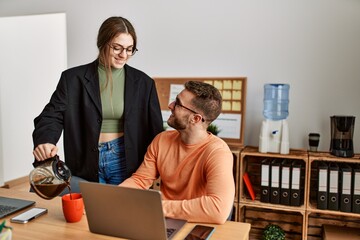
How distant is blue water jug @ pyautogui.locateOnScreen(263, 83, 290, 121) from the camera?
2.87 metres

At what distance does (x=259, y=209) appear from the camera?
3.08m

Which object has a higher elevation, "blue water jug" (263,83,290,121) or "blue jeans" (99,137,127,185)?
"blue water jug" (263,83,290,121)

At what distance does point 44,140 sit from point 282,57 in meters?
1.96

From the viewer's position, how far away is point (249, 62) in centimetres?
299

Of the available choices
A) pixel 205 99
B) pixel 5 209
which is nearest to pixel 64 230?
pixel 5 209

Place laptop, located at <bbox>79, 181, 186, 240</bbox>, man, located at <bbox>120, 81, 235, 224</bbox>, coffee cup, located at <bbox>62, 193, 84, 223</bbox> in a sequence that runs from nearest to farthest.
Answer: laptop, located at <bbox>79, 181, 186, 240</bbox>, coffee cup, located at <bbox>62, 193, 84, 223</bbox>, man, located at <bbox>120, 81, 235, 224</bbox>

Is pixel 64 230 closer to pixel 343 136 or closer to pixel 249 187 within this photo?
pixel 249 187

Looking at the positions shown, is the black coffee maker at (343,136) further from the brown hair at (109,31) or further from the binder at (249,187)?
the brown hair at (109,31)

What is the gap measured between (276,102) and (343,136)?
55 cm

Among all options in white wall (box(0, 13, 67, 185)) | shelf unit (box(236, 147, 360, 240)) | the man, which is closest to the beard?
the man

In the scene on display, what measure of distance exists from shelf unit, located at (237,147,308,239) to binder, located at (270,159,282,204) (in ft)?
0.15

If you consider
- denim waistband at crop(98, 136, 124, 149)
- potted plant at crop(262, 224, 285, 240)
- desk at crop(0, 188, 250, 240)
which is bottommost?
potted plant at crop(262, 224, 285, 240)

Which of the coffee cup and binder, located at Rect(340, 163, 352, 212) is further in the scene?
binder, located at Rect(340, 163, 352, 212)

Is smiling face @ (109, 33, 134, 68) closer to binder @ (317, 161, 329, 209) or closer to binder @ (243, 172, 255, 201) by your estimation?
binder @ (243, 172, 255, 201)
